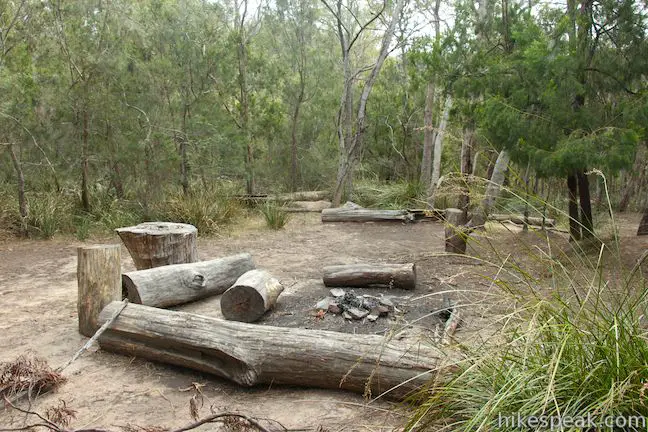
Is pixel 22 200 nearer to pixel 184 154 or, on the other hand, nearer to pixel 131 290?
pixel 184 154

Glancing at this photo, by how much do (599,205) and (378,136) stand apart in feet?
22.5

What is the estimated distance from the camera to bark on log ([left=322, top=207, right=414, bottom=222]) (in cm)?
1094

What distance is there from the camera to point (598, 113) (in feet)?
21.3

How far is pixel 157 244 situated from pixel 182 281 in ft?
1.88

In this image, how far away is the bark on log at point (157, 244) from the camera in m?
5.31

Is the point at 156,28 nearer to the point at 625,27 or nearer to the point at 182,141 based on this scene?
the point at 182,141

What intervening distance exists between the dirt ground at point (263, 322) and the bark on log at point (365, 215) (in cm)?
150

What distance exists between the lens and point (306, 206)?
494 inches

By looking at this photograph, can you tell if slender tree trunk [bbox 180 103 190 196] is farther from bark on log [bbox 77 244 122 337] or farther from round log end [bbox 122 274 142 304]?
bark on log [bbox 77 244 122 337]

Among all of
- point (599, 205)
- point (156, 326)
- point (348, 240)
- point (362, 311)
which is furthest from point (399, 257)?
point (599, 205)

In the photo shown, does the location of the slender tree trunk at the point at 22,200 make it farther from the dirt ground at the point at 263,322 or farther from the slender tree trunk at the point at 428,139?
the slender tree trunk at the point at 428,139

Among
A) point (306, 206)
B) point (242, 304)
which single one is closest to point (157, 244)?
point (242, 304)

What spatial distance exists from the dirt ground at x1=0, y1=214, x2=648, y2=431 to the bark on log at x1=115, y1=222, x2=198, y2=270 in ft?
2.04

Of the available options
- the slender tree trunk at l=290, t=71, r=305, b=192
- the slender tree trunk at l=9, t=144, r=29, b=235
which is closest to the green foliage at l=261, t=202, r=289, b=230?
the slender tree trunk at l=9, t=144, r=29, b=235
